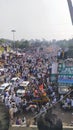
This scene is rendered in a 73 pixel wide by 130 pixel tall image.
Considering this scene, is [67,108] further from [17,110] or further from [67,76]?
[67,76]

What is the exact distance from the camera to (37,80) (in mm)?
28094

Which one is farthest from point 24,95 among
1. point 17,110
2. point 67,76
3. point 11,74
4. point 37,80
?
point 11,74

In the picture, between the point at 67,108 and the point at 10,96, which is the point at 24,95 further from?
the point at 67,108

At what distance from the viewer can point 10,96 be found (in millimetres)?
22469

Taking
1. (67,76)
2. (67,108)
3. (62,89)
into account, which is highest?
(67,76)

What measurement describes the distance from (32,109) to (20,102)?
1.25 m

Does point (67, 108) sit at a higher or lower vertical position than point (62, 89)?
lower

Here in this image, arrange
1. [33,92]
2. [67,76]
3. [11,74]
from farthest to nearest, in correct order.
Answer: [11,74], [33,92], [67,76]

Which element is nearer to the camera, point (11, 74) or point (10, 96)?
point (10, 96)

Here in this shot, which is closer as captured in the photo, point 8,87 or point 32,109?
point 32,109

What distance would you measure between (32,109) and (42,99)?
4.42ft

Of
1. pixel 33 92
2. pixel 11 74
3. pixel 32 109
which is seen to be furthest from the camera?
pixel 11 74

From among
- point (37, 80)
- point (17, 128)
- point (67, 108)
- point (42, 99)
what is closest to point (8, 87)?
point (37, 80)

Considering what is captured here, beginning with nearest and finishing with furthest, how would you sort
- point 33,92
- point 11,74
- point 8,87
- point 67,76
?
point 67,76 < point 33,92 < point 8,87 < point 11,74
